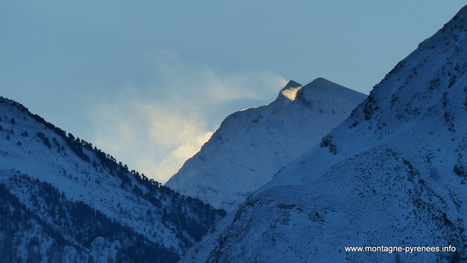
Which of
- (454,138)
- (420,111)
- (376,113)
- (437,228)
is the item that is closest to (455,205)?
(437,228)

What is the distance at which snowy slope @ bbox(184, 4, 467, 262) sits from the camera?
98812 mm

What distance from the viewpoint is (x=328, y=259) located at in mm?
98688

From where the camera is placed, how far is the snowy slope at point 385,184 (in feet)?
324

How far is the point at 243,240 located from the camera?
359ft

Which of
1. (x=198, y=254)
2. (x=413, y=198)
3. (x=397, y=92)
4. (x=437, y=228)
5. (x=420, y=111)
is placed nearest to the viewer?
(x=437, y=228)

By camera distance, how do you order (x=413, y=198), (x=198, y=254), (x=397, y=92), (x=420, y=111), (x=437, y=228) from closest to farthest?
(x=437, y=228) < (x=413, y=198) < (x=420, y=111) < (x=397, y=92) < (x=198, y=254)

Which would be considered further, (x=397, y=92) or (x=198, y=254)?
(x=198, y=254)

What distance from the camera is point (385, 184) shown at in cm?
10888

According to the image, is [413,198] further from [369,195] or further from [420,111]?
[420,111]

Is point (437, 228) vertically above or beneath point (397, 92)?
beneath

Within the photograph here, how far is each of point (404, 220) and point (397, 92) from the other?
95.7 feet

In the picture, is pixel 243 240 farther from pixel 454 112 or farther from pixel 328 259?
pixel 454 112

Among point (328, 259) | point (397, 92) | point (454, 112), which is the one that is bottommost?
point (328, 259)

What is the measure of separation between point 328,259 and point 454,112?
85.0ft
